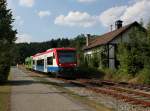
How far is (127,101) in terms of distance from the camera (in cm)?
1888

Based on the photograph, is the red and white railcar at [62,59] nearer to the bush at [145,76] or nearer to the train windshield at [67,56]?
the train windshield at [67,56]

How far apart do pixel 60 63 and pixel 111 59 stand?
17.0m

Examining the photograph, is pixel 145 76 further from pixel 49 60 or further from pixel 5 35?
pixel 49 60

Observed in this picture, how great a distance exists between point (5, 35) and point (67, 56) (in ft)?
33.8

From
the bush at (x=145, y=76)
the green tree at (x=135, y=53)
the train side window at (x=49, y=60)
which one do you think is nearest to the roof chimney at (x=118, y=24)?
the train side window at (x=49, y=60)

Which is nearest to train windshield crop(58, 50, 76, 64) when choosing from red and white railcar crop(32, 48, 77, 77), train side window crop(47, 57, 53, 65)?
red and white railcar crop(32, 48, 77, 77)

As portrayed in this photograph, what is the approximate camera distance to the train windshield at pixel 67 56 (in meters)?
42.4

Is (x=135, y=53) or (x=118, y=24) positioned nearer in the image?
(x=135, y=53)

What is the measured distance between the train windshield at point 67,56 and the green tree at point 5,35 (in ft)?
28.3

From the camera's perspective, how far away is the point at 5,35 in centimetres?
3362

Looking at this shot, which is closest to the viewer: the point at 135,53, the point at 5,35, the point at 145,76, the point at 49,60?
the point at 145,76

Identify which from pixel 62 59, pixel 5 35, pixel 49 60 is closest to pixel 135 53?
pixel 62 59

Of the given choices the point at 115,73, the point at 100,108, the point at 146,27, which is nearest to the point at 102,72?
the point at 115,73

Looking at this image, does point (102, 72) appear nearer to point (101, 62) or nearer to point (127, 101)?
point (101, 62)
